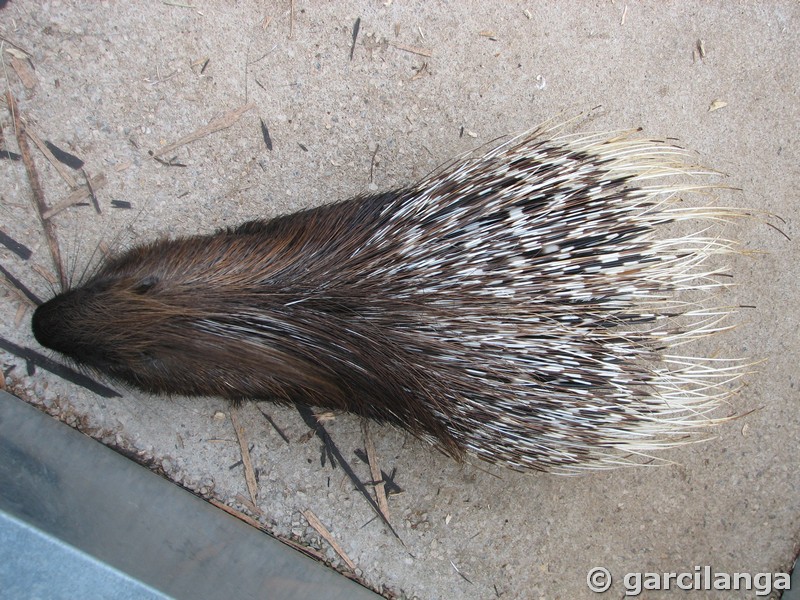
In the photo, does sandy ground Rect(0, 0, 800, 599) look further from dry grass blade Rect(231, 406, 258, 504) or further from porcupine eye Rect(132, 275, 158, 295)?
porcupine eye Rect(132, 275, 158, 295)

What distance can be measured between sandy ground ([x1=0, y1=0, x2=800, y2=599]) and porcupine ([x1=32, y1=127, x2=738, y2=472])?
27 cm

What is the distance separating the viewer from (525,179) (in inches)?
47.7

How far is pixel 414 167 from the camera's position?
5.38 feet

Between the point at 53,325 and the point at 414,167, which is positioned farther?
the point at 414,167

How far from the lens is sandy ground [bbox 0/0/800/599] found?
1.61 metres

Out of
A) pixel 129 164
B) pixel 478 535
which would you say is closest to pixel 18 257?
pixel 129 164

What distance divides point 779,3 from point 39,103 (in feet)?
7.36

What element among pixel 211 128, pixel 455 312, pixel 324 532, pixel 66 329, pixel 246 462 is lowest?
pixel 324 532

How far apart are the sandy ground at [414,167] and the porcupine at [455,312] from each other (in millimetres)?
266

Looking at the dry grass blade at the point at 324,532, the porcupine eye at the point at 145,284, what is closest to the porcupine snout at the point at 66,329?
the porcupine eye at the point at 145,284

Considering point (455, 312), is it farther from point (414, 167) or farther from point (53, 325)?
point (53, 325)

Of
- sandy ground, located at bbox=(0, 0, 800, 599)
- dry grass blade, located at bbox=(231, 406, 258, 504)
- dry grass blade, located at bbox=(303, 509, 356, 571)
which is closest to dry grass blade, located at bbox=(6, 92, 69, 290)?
sandy ground, located at bbox=(0, 0, 800, 599)

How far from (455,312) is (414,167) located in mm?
626

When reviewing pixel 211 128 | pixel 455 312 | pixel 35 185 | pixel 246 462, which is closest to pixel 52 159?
pixel 35 185
